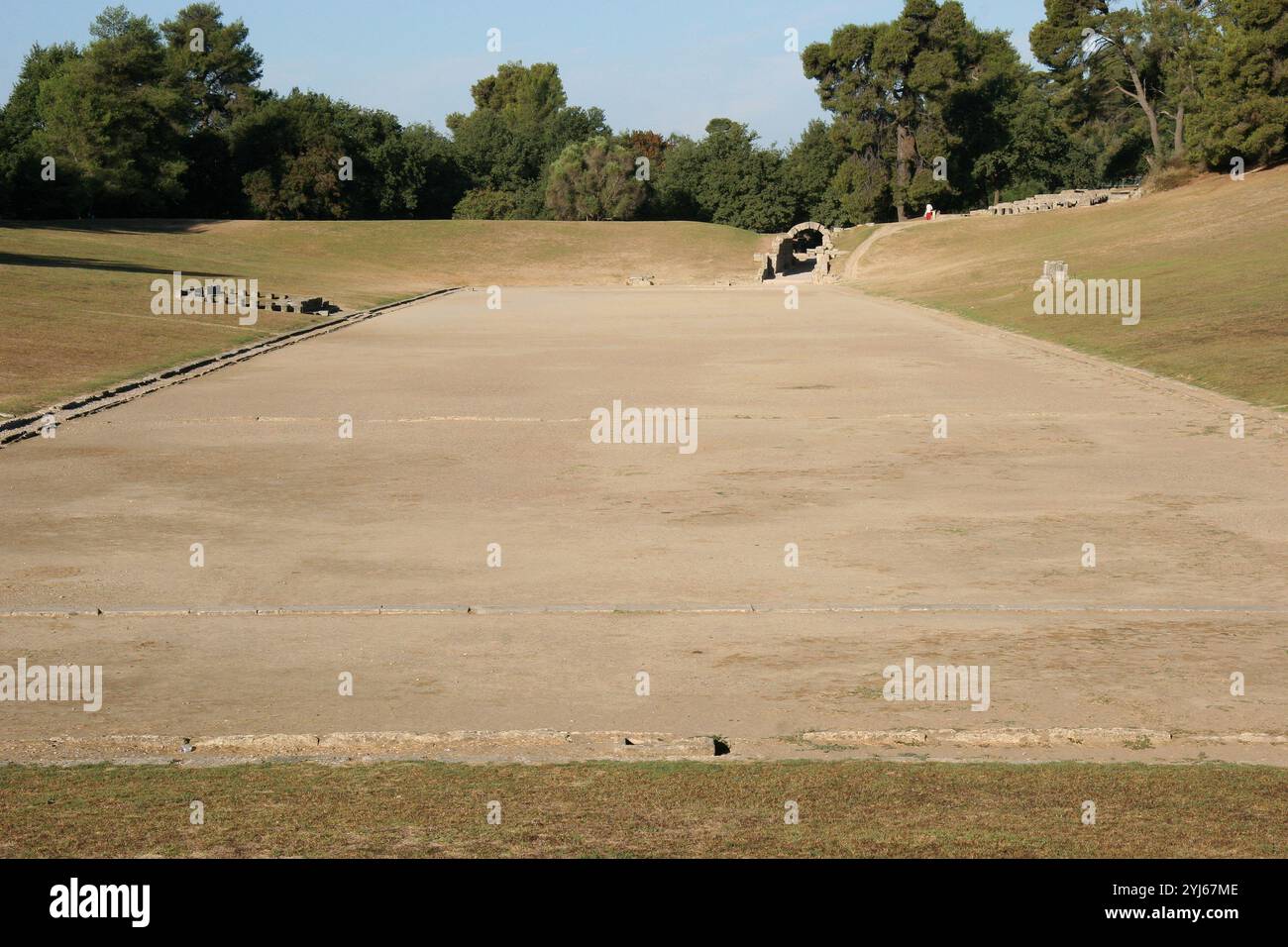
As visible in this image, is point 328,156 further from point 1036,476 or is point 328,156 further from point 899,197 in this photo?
point 1036,476

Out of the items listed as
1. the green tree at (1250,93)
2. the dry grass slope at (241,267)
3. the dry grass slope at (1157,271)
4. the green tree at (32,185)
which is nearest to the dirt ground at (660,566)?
the dry grass slope at (1157,271)

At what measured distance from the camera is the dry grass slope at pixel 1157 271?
79.7ft

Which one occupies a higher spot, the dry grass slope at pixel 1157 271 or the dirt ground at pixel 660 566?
the dry grass slope at pixel 1157 271

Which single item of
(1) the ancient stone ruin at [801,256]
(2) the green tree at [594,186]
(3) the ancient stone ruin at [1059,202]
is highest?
(2) the green tree at [594,186]

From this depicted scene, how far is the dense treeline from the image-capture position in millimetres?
74938

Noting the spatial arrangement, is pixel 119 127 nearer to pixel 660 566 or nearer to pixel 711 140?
pixel 711 140

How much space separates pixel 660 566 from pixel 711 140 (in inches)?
3384

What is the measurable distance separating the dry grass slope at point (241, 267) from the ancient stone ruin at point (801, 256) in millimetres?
→ 1392

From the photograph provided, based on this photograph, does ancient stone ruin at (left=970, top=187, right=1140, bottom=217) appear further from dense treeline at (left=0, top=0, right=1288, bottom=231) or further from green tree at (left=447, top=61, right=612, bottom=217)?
green tree at (left=447, top=61, right=612, bottom=217)

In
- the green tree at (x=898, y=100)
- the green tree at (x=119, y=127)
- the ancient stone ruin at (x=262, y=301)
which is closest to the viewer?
the ancient stone ruin at (x=262, y=301)

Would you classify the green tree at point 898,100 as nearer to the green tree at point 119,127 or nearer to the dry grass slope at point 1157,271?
the dry grass slope at point 1157,271

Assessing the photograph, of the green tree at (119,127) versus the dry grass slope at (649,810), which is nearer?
the dry grass slope at (649,810)

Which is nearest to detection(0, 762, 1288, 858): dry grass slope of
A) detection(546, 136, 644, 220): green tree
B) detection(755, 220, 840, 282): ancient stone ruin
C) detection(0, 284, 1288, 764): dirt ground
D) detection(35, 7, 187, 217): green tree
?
detection(0, 284, 1288, 764): dirt ground

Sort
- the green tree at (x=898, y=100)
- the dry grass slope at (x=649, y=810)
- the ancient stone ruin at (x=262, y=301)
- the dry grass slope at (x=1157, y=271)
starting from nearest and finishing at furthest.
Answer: the dry grass slope at (x=649, y=810)
the dry grass slope at (x=1157, y=271)
the ancient stone ruin at (x=262, y=301)
the green tree at (x=898, y=100)
